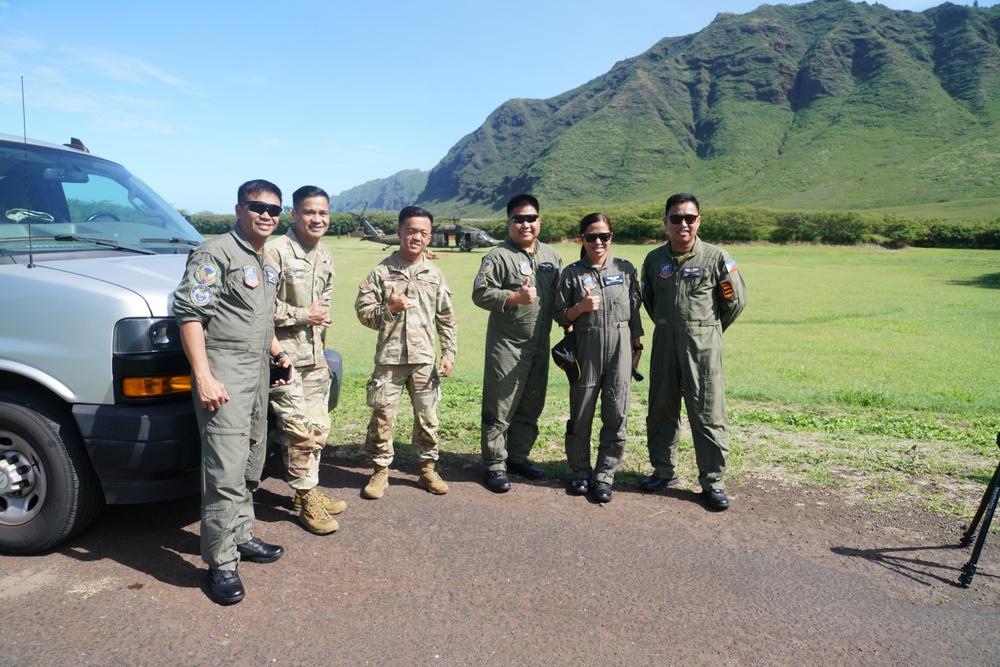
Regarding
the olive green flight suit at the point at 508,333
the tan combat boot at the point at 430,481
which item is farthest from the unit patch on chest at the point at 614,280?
the tan combat boot at the point at 430,481

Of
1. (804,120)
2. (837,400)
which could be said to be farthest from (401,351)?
(804,120)

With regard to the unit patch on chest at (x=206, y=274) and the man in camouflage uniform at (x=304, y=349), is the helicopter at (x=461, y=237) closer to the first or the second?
the man in camouflage uniform at (x=304, y=349)

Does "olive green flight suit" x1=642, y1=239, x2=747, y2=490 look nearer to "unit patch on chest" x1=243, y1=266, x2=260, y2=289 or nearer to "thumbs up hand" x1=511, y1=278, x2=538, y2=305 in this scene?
"thumbs up hand" x1=511, y1=278, x2=538, y2=305

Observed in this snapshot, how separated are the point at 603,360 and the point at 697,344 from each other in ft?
2.12

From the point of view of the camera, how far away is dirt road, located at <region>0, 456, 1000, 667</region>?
9.05 ft

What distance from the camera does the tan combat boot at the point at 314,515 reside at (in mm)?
3891

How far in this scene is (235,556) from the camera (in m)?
3.29

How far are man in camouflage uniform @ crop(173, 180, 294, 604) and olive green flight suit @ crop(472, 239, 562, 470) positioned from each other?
5.69ft

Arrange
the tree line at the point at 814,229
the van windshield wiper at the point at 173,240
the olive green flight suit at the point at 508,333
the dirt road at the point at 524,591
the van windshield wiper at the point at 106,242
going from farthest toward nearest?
the tree line at the point at 814,229
the olive green flight suit at the point at 508,333
the van windshield wiper at the point at 173,240
the van windshield wiper at the point at 106,242
the dirt road at the point at 524,591

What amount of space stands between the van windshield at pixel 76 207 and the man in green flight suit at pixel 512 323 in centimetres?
218

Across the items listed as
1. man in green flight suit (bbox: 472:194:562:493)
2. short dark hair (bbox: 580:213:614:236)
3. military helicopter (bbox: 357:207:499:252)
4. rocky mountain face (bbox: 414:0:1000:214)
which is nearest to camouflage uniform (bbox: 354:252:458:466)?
man in green flight suit (bbox: 472:194:562:493)

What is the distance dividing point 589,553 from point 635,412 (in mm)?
3471

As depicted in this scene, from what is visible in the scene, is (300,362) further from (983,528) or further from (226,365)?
(983,528)

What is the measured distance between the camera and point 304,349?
13.3ft
